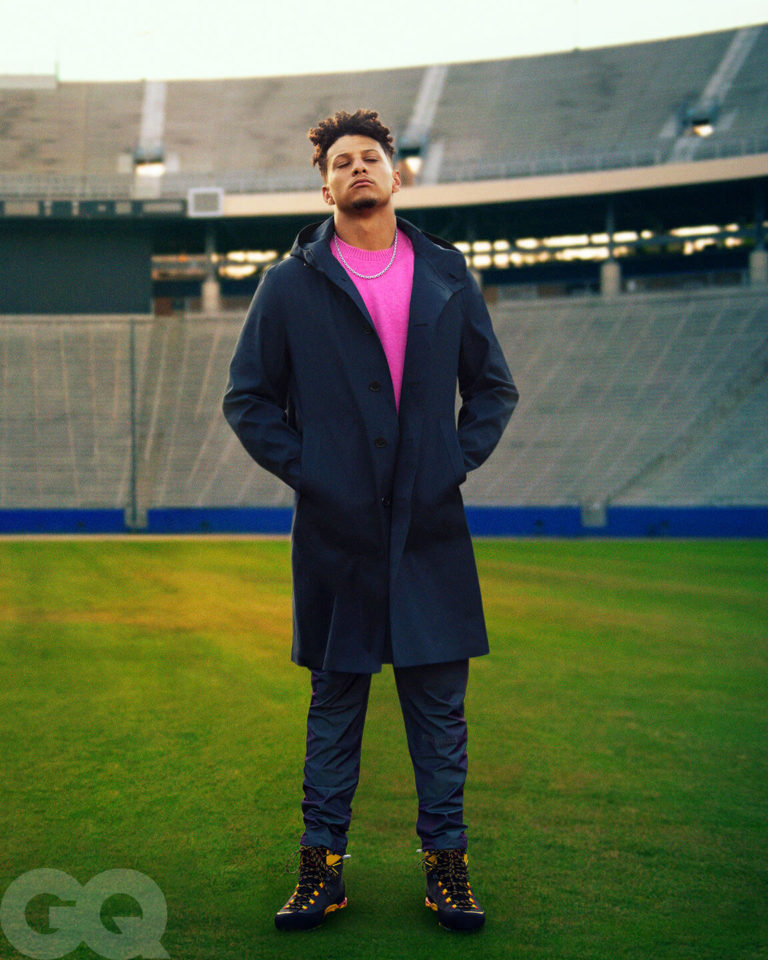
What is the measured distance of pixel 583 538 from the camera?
2827 cm

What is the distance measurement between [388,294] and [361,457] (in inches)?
22.6

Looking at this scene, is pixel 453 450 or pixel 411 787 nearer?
pixel 453 450

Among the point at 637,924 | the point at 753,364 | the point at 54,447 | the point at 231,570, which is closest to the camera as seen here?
the point at 637,924

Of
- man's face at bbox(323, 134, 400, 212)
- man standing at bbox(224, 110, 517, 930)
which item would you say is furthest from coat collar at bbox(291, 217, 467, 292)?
man's face at bbox(323, 134, 400, 212)

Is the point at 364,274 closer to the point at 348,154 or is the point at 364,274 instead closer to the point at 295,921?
the point at 348,154

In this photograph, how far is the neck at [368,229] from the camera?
3.56 m

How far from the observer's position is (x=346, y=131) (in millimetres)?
3570

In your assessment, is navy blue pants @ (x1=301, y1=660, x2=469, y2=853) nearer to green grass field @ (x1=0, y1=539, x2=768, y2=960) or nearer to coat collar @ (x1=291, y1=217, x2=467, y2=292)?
green grass field @ (x1=0, y1=539, x2=768, y2=960)

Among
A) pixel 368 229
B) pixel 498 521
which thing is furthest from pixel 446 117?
pixel 368 229

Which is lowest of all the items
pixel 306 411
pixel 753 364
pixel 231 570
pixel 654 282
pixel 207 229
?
pixel 231 570

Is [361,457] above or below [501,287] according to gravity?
below

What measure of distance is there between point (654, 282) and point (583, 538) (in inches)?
499

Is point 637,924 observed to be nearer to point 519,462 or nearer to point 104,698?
point 104,698

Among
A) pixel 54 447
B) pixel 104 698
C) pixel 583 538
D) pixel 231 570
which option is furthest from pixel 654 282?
pixel 104 698
